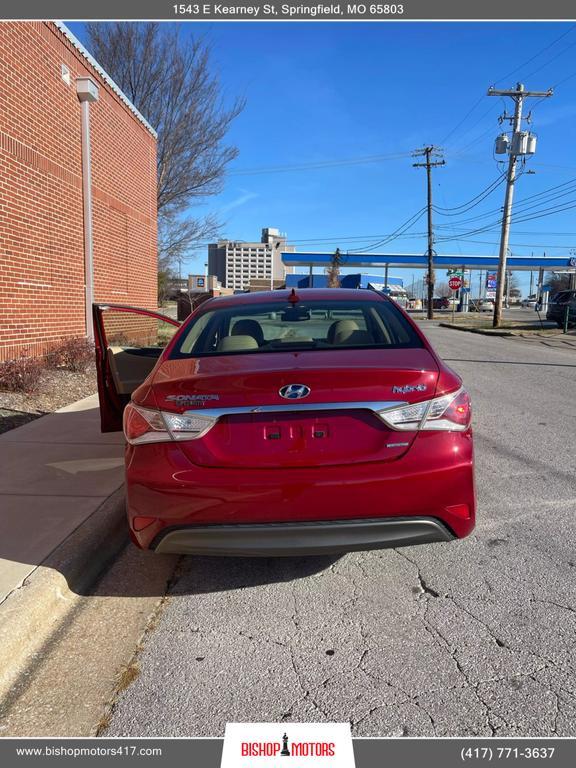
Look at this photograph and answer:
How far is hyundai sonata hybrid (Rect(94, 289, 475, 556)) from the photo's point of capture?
8.61 feet

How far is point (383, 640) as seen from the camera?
2.67 metres

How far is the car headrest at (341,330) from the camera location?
3.49 m

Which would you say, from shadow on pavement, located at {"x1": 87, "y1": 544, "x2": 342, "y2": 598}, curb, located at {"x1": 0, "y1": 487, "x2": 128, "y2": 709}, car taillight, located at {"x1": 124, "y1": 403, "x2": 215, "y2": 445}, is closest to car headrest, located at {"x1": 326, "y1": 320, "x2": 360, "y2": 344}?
car taillight, located at {"x1": 124, "y1": 403, "x2": 215, "y2": 445}

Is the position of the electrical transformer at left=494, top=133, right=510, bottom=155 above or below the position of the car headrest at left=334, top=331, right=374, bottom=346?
above

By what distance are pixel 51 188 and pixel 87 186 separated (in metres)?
1.36

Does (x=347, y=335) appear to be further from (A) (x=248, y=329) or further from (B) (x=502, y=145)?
(B) (x=502, y=145)

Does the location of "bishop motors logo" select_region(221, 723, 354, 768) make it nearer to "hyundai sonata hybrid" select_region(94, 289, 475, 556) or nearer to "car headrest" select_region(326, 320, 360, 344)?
"hyundai sonata hybrid" select_region(94, 289, 475, 556)

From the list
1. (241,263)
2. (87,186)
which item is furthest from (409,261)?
(87,186)

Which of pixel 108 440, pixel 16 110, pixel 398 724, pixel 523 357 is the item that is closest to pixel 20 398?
pixel 108 440

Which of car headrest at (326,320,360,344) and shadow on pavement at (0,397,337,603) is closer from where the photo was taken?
shadow on pavement at (0,397,337,603)

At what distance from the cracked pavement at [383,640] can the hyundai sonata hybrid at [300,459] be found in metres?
0.42

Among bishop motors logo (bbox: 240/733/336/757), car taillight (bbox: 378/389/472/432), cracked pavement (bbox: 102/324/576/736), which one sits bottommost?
bishop motors logo (bbox: 240/733/336/757)

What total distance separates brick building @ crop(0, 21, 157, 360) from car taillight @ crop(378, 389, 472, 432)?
719 cm

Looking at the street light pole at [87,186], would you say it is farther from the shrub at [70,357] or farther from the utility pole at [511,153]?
the utility pole at [511,153]
